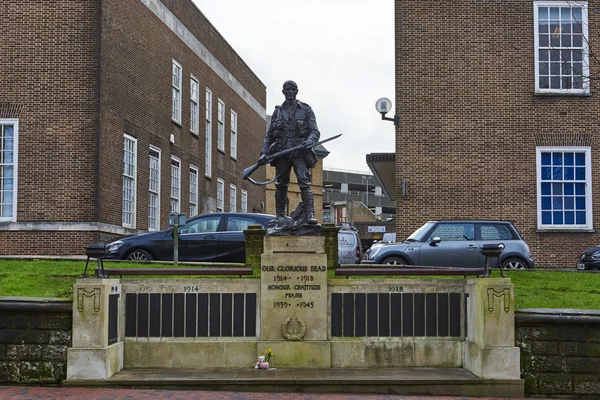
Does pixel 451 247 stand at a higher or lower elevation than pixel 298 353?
higher

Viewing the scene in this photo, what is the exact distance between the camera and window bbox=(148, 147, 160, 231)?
2947cm

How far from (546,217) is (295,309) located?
14292 millimetres

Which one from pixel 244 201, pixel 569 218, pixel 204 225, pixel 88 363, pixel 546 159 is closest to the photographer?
pixel 88 363

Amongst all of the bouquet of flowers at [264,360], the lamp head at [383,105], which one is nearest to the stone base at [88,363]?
the bouquet of flowers at [264,360]

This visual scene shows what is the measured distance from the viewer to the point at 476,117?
81.0 feet

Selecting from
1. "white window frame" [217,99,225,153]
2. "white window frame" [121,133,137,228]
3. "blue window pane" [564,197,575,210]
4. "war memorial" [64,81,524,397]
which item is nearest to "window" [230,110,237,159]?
"white window frame" [217,99,225,153]

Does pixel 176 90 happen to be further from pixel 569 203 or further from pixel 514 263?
pixel 514 263

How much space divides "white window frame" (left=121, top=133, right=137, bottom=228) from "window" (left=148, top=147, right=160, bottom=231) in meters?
1.60

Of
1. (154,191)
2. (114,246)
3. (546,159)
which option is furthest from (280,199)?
(154,191)

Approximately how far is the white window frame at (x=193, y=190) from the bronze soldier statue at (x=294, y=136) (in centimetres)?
2184

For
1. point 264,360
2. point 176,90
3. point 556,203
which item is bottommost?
point 264,360

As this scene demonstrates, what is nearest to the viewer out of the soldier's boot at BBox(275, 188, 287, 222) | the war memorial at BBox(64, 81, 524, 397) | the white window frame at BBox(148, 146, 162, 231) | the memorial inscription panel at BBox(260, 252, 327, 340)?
the war memorial at BBox(64, 81, 524, 397)

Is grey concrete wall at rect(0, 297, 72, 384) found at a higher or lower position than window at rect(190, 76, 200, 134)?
lower

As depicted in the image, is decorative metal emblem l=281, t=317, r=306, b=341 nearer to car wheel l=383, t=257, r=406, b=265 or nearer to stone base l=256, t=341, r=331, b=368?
stone base l=256, t=341, r=331, b=368
